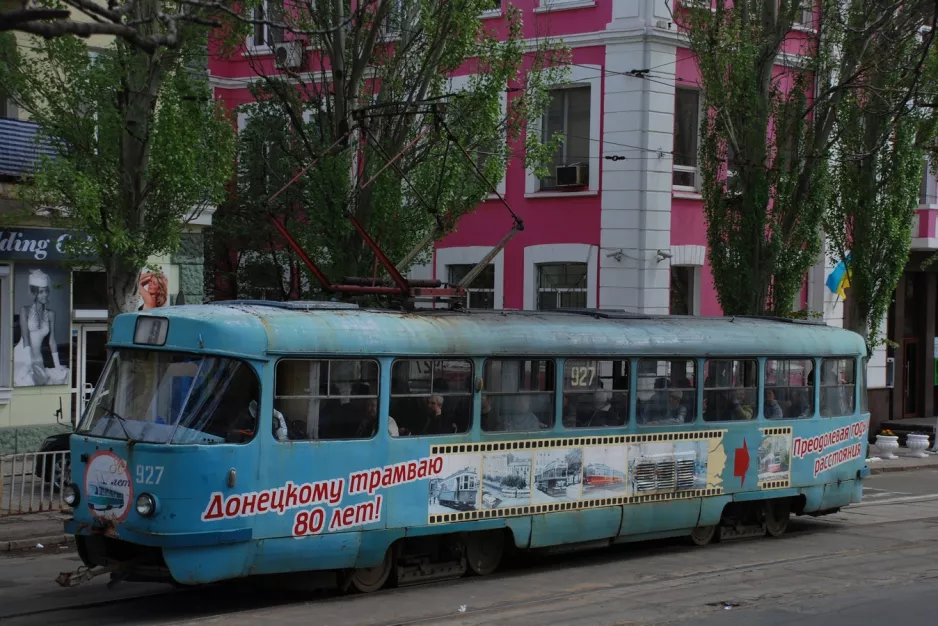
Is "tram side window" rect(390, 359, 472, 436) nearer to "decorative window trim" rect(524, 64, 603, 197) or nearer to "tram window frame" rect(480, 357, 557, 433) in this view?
"tram window frame" rect(480, 357, 557, 433)

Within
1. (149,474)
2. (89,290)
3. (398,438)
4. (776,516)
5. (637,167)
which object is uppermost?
(637,167)

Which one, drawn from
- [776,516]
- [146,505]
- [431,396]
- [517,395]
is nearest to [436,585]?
→ [431,396]

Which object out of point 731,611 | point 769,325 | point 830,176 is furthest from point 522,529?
point 830,176

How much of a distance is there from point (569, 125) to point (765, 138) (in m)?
4.58

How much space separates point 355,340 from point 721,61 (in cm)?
1294

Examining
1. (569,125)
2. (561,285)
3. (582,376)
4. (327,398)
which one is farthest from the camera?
(561,285)

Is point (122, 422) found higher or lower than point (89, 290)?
lower

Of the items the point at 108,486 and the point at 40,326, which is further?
the point at 40,326

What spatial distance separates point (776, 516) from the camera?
16.1 meters

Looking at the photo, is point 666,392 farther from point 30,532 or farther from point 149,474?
point 30,532

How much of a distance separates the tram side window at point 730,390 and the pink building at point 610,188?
30.4 ft

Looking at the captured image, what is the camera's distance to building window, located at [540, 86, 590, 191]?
2535 cm

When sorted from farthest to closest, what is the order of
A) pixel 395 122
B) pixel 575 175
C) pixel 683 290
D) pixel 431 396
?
pixel 683 290, pixel 575 175, pixel 395 122, pixel 431 396

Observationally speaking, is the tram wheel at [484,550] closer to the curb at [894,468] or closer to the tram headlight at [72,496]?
the tram headlight at [72,496]
